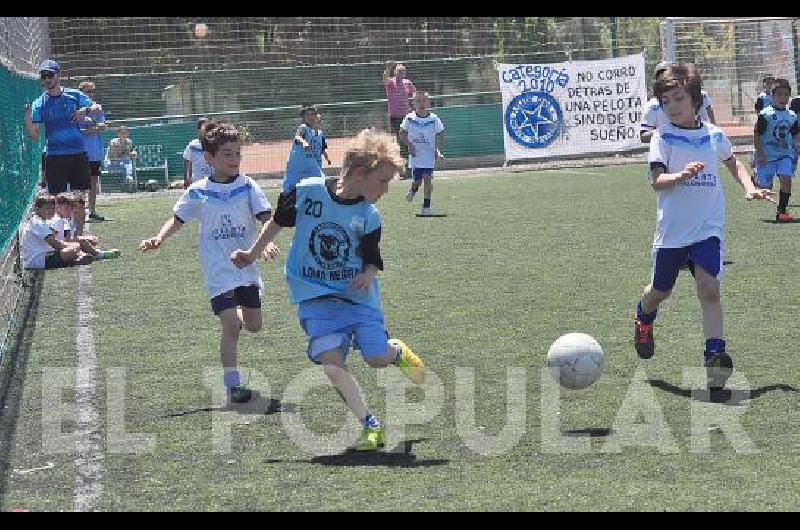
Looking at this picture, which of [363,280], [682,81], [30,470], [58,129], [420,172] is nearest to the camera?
[30,470]

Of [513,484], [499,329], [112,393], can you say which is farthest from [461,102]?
[513,484]

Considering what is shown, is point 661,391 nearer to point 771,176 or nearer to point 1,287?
point 1,287

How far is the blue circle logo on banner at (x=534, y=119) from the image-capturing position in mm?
28797

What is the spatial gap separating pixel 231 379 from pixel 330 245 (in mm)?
1508

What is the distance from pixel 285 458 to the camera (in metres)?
6.55

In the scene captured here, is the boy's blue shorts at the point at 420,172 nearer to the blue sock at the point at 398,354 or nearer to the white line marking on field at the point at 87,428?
the white line marking on field at the point at 87,428

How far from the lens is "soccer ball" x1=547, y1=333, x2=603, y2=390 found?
754 cm

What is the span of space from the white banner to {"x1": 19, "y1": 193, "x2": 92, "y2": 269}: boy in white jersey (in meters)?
15.4

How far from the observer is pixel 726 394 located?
24.9 feet

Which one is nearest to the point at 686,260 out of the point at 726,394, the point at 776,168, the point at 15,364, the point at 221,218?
the point at 726,394

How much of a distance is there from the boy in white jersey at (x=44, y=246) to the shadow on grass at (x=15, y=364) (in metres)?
0.37

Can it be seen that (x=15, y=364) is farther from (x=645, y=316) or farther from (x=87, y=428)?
(x=645, y=316)

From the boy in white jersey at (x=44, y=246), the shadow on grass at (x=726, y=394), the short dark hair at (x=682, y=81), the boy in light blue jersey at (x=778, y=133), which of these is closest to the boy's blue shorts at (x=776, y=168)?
the boy in light blue jersey at (x=778, y=133)

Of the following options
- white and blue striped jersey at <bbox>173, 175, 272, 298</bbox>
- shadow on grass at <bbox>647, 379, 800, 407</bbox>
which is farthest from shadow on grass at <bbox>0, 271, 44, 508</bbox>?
shadow on grass at <bbox>647, 379, 800, 407</bbox>
